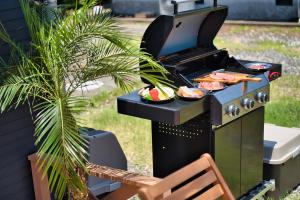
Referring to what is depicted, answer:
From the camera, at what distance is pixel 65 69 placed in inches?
128

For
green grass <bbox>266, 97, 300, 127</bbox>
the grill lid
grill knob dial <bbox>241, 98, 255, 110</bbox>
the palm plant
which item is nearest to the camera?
the palm plant

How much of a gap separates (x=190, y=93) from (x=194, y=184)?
2.10ft

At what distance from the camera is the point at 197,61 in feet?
13.9

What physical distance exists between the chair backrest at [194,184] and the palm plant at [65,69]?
526 mm

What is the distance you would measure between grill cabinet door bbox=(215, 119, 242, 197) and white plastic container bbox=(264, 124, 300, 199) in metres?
0.51

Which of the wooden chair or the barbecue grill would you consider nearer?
the wooden chair

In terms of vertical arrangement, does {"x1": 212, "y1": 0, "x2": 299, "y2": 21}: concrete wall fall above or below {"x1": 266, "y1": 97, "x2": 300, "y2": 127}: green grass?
above

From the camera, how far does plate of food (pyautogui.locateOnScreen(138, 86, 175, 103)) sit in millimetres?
3576

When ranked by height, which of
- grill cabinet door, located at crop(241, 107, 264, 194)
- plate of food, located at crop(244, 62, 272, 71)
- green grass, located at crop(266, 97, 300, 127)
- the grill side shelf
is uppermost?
plate of food, located at crop(244, 62, 272, 71)

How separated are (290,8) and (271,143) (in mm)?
10666

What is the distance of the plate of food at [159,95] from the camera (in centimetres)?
358

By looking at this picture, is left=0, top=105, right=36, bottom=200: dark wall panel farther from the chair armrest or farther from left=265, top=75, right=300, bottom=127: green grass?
left=265, top=75, right=300, bottom=127: green grass

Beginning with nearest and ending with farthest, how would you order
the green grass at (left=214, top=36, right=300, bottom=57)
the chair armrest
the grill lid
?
the chair armrest, the grill lid, the green grass at (left=214, top=36, right=300, bottom=57)

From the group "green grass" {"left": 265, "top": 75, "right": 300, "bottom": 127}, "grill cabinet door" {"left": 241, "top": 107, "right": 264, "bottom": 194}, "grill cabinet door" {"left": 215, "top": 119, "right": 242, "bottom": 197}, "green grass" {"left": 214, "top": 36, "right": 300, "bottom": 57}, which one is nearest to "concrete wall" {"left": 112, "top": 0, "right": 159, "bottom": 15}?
"green grass" {"left": 214, "top": 36, "right": 300, "bottom": 57}
